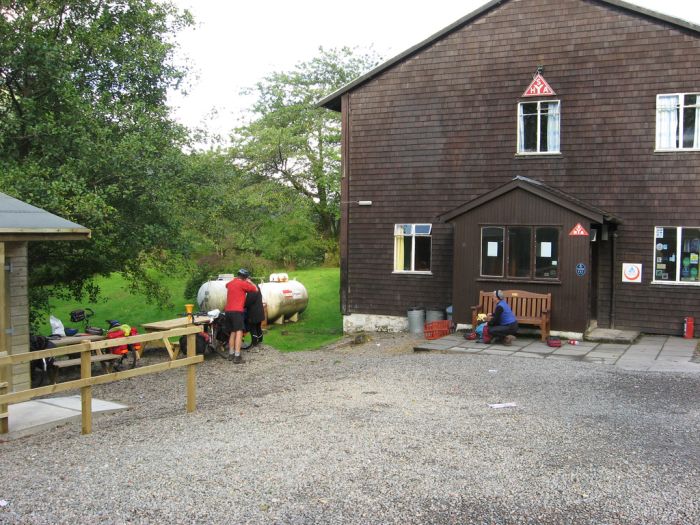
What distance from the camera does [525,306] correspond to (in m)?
14.6

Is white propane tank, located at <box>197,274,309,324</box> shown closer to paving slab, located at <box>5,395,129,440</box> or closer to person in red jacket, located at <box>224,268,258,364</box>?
person in red jacket, located at <box>224,268,258,364</box>

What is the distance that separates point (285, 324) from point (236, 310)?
922cm

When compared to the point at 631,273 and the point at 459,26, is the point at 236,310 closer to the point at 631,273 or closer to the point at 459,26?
the point at 631,273

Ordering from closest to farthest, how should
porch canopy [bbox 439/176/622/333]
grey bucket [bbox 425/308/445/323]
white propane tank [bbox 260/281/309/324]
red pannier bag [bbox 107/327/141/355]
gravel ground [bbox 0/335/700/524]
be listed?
gravel ground [bbox 0/335/700/524]
red pannier bag [bbox 107/327/141/355]
porch canopy [bbox 439/176/622/333]
grey bucket [bbox 425/308/445/323]
white propane tank [bbox 260/281/309/324]

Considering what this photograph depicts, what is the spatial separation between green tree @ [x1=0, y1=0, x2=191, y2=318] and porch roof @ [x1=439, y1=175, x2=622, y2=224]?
6.62 meters

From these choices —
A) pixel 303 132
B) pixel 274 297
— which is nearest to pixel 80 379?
pixel 274 297

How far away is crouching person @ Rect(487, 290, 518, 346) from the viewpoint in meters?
13.7

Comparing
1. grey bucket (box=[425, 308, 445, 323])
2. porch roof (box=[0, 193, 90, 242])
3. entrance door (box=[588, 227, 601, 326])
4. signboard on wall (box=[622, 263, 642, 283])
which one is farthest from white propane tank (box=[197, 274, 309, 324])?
porch roof (box=[0, 193, 90, 242])

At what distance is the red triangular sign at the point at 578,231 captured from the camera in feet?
46.4

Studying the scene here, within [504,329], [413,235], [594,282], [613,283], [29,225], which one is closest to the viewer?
[29,225]

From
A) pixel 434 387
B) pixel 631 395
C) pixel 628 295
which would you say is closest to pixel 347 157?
pixel 628 295

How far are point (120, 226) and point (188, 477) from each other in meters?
9.98

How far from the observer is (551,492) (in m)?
5.17

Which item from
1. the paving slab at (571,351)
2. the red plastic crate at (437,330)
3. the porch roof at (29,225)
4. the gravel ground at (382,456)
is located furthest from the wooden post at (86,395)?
the red plastic crate at (437,330)
